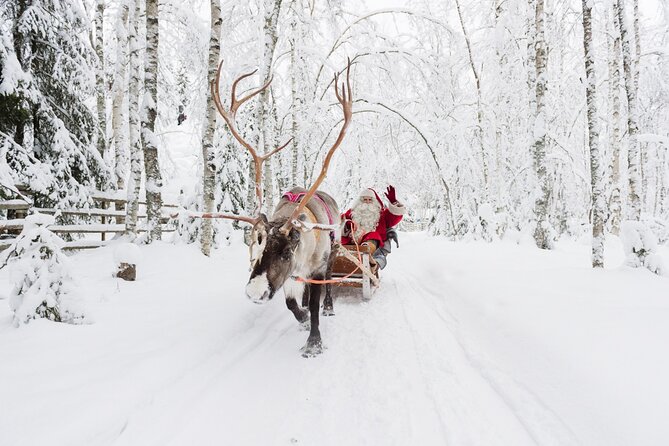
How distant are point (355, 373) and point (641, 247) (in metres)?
4.32

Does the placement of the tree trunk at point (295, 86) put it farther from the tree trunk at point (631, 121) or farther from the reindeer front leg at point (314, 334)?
the tree trunk at point (631, 121)

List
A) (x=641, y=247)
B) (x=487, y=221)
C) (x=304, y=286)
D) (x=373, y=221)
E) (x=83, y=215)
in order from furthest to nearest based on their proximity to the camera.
Result: (x=487, y=221), (x=83, y=215), (x=373, y=221), (x=641, y=247), (x=304, y=286)

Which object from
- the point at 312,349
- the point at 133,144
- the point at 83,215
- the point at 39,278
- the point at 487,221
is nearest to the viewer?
the point at 39,278

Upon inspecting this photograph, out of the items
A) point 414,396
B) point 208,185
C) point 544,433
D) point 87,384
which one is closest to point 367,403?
point 414,396

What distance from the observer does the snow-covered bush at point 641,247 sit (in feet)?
15.4

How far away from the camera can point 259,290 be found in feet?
9.65

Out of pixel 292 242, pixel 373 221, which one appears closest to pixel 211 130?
pixel 373 221

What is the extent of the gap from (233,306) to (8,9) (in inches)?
348

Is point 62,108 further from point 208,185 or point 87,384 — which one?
point 87,384

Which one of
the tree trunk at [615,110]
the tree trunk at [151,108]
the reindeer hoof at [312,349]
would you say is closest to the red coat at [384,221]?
the reindeer hoof at [312,349]

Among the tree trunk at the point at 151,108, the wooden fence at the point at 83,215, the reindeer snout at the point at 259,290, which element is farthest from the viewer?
the wooden fence at the point at 83,215

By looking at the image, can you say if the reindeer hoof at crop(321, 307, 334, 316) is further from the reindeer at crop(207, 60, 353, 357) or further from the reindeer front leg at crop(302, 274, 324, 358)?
the reindeer front leg at crop(302, 274, 324, 358)

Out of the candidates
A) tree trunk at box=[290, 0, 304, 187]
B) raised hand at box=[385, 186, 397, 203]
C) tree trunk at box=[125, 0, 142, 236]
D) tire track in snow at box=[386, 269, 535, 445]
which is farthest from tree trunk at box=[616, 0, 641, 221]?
tree trunk at box=[125, 0, 142, 236]

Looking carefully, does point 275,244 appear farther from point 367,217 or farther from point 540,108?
point 540,108
